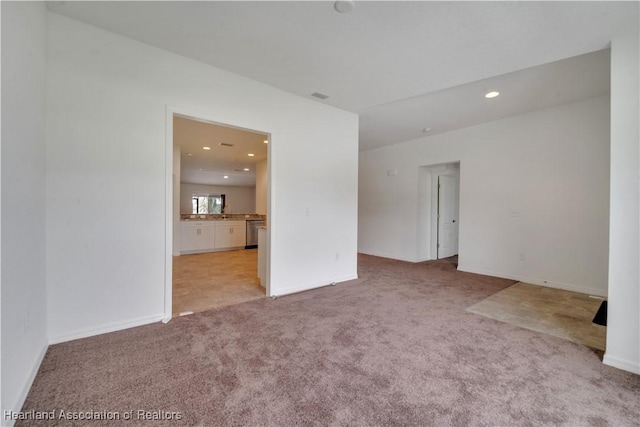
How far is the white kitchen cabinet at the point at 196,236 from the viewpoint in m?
6.88

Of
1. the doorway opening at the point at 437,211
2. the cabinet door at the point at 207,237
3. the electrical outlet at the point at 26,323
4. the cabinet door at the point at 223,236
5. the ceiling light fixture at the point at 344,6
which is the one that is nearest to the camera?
the electrical outlet at the point at 26,323

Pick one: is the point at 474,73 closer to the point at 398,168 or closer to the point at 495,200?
the point at 495,200

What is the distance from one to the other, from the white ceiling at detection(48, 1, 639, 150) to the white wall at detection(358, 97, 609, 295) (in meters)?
0.70

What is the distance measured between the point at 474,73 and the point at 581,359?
2.82m

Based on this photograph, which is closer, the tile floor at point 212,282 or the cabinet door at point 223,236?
the tile floor at point 212,282

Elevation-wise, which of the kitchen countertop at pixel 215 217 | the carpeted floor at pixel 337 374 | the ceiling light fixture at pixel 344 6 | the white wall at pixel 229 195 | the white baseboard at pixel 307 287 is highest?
the ceiling light fixture at pixel 344 6

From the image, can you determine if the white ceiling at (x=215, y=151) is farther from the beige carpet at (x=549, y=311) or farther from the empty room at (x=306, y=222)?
the beige carpet at (x=549, y=311)

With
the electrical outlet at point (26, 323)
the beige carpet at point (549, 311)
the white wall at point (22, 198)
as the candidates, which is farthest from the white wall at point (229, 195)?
the beige carpet at point (549, 311)

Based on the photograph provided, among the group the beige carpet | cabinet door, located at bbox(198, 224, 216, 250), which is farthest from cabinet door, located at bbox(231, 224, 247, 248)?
the beige carpet

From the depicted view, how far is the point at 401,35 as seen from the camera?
2.35 metres

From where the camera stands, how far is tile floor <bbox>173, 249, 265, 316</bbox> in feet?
10.9

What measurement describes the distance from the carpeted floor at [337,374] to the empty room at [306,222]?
17mm

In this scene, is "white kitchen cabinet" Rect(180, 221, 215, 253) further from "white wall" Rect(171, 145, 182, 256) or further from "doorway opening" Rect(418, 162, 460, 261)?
"doorway opening" Rect(418, 162, 460, 261)

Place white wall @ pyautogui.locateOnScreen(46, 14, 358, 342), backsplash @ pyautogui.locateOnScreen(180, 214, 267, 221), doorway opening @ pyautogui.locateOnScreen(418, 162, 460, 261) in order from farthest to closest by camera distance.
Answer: backsplash @ pyautogui.locateOnScreen(180, 214, 267, 221)
doorway opening @ pyautogui.locateOnScreen(418, 162, 460, 261)
white wall @ pyautogui.locateOnScreen(46, 14, 358, 342)
